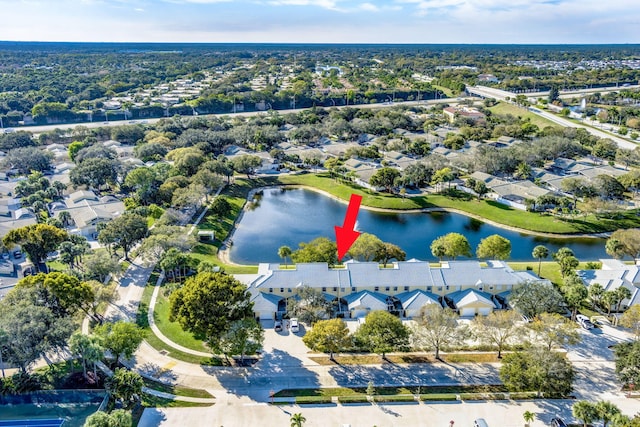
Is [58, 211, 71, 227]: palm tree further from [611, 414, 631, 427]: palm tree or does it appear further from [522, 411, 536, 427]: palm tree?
[611, 414, 631, 427]: palm tree

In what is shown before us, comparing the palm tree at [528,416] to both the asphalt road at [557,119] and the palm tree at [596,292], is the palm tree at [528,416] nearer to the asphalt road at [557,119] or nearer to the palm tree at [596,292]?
the palm tree at [596,292]

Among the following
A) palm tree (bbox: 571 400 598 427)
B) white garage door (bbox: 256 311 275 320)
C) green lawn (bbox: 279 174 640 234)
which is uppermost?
palm tree (bbox: 571 400 598 427)

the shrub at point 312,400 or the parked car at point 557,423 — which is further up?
the parked car at point 557,423

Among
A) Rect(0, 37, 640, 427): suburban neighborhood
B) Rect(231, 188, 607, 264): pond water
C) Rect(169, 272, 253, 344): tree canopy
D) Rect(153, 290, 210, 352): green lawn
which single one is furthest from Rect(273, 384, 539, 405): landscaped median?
Rect(231, 188, 607, 264): pond water

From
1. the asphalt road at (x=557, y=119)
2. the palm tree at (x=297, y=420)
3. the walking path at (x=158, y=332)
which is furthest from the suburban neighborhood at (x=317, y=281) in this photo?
the asphalt road at (x=557, y=119)

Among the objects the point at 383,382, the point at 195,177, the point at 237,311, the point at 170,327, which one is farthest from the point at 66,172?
the point at 383,382

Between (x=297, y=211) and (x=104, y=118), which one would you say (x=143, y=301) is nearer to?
(x=297, y=211)
